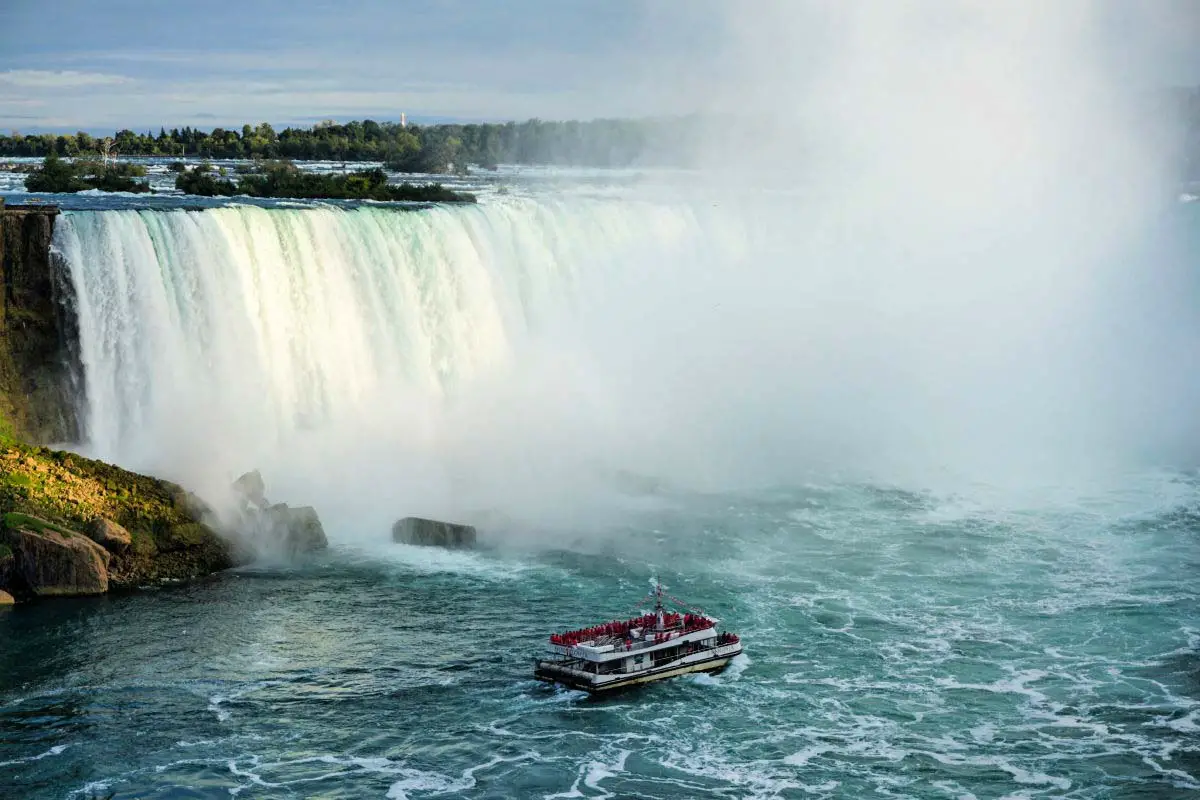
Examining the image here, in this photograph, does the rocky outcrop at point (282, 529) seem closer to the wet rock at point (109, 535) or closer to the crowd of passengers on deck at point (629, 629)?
the wet rock at point (109, 535)

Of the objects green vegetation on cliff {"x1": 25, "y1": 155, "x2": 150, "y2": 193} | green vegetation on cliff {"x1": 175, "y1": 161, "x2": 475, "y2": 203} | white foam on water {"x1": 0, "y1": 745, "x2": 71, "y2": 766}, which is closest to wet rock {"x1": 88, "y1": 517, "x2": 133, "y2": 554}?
white foam on water {"x1": 0, "y1": 745, "x2": 71, "y2": 766}

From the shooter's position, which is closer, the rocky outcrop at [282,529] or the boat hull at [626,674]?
the boat hull at [626,674]

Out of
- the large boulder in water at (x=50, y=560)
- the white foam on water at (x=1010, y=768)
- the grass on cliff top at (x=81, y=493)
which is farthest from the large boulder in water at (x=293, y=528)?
the white foam on water at (x=1010, y=768)

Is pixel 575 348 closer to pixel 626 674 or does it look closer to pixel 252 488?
pixel 252 488

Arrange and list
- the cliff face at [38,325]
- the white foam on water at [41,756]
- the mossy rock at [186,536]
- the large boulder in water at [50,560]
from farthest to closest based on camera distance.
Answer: the cliff face at [38,325] → the mossy rock at [186,536] → the large boulder in water at [50,560] → the white foam on water at [41,756]

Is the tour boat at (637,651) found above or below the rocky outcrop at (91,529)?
below

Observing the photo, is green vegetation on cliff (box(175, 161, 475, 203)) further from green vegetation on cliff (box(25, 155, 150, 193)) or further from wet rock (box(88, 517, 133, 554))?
wet rock (box(88, 517, 133, 554))
